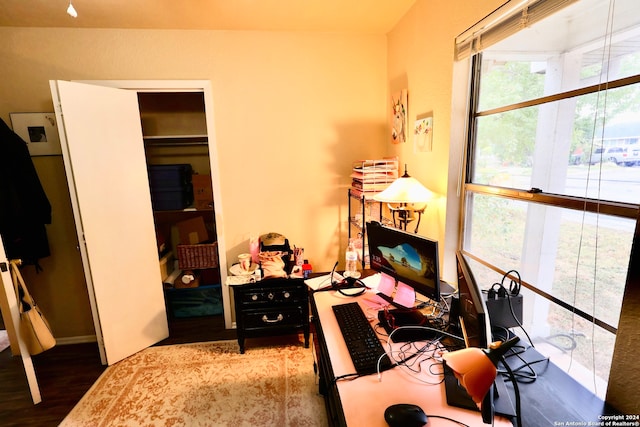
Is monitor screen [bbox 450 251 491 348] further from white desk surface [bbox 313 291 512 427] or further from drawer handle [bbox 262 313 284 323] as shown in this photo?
drawer handle [bbox 262 313 284 323]

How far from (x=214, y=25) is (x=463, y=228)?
228 centimetres

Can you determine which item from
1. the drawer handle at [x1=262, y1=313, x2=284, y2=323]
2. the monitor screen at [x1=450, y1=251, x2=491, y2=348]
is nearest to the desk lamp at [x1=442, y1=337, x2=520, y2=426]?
the monitor screen at [x1=450, y1=251, x2=491, y2=348]

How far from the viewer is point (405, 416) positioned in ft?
2.58

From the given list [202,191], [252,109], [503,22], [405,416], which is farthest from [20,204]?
[503,22]

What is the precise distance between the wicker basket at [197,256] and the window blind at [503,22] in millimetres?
2465

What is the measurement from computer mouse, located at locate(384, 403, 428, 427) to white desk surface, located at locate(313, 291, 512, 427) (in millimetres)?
26

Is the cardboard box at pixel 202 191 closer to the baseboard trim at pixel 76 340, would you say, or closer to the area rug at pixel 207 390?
the area rug at pixel 207 390

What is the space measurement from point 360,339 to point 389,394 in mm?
275

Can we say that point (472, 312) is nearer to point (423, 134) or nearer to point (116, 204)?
point (423, 134)

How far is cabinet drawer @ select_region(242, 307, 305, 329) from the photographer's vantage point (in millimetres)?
2246

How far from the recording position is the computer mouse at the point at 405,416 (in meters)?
0.77

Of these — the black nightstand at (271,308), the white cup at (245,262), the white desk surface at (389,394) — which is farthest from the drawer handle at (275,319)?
the white desk surface at (389,394)

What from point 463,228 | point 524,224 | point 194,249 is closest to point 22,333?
point 194,249

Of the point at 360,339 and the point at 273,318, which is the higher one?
the point at 360,339
